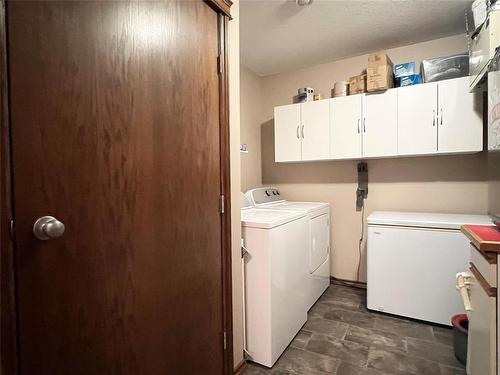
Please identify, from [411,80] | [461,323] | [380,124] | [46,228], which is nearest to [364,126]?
[380,124]

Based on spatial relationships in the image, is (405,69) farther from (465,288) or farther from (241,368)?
(241,368)

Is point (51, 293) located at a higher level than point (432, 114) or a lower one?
lower

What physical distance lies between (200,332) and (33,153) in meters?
1.03

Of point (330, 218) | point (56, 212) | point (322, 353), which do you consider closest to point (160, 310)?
point (56, 212)

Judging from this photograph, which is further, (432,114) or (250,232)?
(432,114)

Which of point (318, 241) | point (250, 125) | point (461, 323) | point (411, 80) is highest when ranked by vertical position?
point (411, 80)

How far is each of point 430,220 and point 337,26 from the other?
5.93ft

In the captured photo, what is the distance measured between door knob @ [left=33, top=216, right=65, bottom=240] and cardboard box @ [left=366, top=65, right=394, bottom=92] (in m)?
2.52

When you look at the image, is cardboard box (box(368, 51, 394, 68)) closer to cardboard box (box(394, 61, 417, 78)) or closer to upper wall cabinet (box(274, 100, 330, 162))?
cardboard box (box(394, 61, 417, 78))

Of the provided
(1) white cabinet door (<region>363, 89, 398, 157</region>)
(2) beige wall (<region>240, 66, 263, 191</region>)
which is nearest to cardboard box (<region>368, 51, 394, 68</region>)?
(1) white cabinet door (<region>363, 89, 398, 157</region>)

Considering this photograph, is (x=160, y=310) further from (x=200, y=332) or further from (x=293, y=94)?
(x=293, y=94)

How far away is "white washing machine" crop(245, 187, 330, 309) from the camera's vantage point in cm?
218

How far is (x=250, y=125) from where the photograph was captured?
3061mm

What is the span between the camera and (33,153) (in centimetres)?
65
